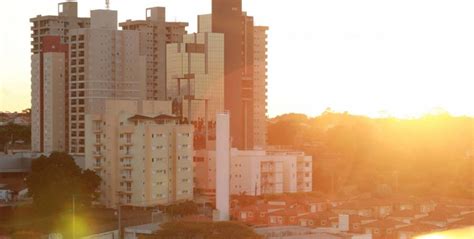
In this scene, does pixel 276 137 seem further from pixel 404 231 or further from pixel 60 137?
pixel 404 231

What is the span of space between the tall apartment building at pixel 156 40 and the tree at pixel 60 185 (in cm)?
547

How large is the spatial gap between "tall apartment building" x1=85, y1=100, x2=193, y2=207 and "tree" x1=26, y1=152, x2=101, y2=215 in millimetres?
359

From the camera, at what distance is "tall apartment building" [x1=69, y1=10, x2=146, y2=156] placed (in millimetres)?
11547

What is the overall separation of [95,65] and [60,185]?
353 centimetres

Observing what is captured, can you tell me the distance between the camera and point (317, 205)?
10.2 meters

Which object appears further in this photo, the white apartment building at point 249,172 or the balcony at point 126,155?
the white apartment building at point 249,172

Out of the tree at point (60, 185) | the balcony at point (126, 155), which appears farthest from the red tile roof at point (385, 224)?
the tree at point (60, 185)

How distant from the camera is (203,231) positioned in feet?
22.7

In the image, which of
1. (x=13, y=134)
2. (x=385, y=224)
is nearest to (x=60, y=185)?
(x=385, y=224)

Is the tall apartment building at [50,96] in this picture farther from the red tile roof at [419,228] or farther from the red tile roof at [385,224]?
the red tile roof at [419,228]

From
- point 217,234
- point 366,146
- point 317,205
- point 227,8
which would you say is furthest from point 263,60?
point 217,234

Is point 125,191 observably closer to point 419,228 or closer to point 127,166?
point 127,166

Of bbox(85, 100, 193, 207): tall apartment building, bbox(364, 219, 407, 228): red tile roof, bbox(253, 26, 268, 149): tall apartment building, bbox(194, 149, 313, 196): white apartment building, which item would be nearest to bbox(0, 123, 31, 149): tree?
bbox(253, 26, 268, 149): tall apartment building

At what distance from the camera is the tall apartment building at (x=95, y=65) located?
11.5m
